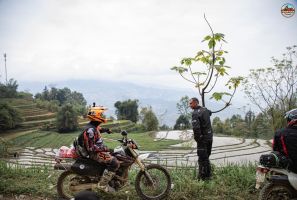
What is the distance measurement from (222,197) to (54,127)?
168 ft

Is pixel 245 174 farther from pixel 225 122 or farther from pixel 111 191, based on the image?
pixel 225 122

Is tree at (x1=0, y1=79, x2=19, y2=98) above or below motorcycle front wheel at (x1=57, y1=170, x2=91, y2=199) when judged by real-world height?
above

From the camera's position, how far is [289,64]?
18.6 m

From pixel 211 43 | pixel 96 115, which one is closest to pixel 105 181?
pixel 96 115

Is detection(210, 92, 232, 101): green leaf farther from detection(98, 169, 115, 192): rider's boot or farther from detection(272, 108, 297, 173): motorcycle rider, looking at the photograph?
detection(98, 169, 115, 192): rider's boot

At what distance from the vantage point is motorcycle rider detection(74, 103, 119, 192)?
5.17 meters

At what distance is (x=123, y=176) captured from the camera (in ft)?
17.6

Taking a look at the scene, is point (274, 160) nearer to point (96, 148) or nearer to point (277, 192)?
point (277, 192)

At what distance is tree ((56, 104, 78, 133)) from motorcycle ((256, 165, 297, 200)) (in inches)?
1885

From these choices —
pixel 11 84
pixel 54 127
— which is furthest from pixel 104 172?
pixel 11 84

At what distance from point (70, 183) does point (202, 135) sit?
2643 mm

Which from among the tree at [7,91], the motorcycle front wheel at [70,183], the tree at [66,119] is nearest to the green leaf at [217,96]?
the motorcycle front wheel at [70,183]

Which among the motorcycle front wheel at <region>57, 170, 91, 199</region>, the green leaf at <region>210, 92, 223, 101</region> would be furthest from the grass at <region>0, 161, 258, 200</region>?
the green leaf at <region>210, 92, 223, 101</region>

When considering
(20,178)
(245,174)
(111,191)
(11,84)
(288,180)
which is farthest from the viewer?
(11,84)
